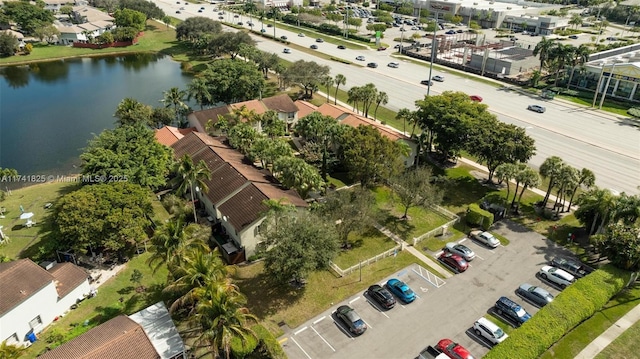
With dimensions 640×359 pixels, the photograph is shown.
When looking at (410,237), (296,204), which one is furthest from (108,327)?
(410,237)

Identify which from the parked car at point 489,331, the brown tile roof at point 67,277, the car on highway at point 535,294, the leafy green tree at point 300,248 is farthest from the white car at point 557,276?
the brown tile roof at point 67,277

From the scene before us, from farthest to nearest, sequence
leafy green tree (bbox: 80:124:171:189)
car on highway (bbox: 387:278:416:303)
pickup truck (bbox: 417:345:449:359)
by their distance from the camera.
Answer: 1. leafy green tree (bbox: 80:124:171:189)
2. car on highway (bbox: 387:278:416:303)
3. pickup truck (bbox: 417:345:449:359)

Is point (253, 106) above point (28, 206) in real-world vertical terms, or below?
above

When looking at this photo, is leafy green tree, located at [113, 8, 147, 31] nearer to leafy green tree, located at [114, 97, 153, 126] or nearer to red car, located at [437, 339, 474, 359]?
leafy green tree, located at [114, 97, 153, 126]

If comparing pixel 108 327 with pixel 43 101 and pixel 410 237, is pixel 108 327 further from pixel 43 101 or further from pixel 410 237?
pixel 43 101

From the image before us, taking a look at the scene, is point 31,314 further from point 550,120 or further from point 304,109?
point 550,120

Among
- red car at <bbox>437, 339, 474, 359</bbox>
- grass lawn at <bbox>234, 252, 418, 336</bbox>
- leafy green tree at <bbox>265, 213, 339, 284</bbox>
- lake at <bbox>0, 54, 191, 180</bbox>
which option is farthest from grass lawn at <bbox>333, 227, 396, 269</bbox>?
lake at <bbox>0, 54, 191, 180</bbox>

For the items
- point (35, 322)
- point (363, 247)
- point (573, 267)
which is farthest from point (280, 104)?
point (573, 267)
